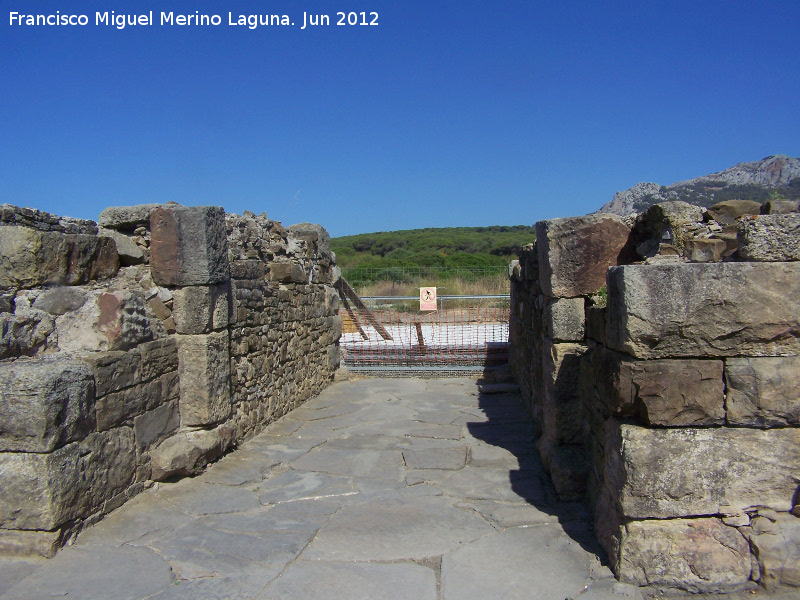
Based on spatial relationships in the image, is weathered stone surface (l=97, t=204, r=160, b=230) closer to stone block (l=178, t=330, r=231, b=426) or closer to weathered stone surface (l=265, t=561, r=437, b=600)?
stone block (l=178, t=330, r=231, b=426)

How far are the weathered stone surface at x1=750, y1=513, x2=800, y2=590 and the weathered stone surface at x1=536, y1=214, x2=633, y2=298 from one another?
1.86 meters

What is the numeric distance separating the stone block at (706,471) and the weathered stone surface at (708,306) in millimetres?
419

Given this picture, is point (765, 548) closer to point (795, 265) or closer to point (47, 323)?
point (795, 265)

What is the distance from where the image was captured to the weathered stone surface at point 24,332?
3633 mm

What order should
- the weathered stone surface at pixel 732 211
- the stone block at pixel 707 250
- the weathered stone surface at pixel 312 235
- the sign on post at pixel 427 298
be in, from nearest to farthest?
1. the stone block at pixel 707 250
2. the weathered stone surface at pixel 732 211
3. the weathered stone surface at pixel 312 235
4. the sign on post at pixel 427 298

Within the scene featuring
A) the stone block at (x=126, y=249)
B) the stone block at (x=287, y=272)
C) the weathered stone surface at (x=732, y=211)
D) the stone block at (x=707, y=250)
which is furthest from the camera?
the stone block at (x=287, y=272)

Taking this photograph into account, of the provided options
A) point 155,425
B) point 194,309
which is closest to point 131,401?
point 155,425

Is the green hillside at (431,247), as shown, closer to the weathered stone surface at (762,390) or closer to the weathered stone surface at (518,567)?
the weathered stone surface at (518,567)

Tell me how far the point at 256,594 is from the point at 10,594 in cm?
126

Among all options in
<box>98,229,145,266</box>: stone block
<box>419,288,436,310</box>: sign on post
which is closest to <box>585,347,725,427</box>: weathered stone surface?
<box>98,229,145,266</box>: stone block

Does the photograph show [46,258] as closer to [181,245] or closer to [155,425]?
[181,245]

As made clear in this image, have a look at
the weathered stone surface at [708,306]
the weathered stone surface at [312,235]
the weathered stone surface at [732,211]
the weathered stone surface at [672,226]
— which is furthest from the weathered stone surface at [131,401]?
the weathered stone surface at [732,211]

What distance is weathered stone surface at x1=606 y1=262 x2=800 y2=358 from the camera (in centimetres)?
279

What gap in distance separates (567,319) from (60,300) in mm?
3646
